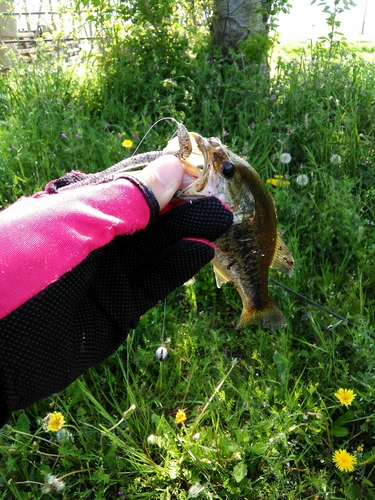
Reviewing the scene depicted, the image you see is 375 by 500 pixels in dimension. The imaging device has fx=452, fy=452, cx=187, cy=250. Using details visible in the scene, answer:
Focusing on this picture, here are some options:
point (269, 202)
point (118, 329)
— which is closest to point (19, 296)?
point (118, 329)

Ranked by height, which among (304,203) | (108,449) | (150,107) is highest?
(150,107)

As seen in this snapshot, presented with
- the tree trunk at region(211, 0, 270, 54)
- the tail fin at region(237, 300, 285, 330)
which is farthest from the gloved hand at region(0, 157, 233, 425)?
the tree trunk at region(211, 0, 270, 54)

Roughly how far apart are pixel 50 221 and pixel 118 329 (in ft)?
1.62

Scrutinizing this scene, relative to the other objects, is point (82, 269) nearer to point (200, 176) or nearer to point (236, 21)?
point (200, 176)

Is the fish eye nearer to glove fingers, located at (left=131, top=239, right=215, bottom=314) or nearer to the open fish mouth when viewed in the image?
the open fish mouth

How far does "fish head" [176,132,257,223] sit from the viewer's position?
1.76 m

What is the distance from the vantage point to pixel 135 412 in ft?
7.25

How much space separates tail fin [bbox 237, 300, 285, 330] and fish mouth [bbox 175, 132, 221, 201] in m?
0.78

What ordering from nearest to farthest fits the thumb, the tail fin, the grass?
the thumb, the grass, the tail fin

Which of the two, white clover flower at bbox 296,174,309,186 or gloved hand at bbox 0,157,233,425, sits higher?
gloved hand at bbox 0,157,233,425

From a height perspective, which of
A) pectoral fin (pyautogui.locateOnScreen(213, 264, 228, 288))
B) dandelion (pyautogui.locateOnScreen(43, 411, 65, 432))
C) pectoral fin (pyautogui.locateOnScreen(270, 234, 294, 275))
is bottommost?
dandelion (pyautogui.locateOnScreen(43, 411, 65, 432))

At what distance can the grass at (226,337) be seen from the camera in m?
1.99

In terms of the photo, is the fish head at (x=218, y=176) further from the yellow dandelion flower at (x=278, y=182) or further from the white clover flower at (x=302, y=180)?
the white clover flower at (x=302, y=180)

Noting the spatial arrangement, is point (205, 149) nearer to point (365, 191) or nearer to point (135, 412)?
point (135, 412)
